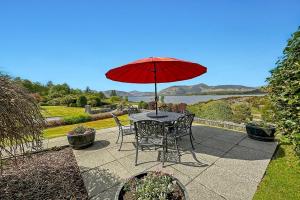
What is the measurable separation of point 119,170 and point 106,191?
2.19 feet

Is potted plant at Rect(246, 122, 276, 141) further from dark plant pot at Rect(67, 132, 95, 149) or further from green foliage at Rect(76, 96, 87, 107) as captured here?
green foliage at Rect(76, 96, 87, 107)

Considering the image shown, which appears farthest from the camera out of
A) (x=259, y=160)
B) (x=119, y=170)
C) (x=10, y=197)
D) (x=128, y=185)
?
(x=259, y=160)

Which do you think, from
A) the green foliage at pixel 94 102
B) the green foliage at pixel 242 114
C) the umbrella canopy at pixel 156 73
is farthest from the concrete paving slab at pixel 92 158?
the green foliage at pixel 94 102

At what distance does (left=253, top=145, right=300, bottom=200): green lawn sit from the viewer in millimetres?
2396

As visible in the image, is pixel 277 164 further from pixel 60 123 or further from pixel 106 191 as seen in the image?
pixel 60 123

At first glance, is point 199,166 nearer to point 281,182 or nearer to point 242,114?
point 281,182

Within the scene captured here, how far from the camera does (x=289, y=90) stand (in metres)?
2.02

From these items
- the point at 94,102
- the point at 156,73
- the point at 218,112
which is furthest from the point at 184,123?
the point at 94,102

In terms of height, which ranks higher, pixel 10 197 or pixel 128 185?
pixel 128 185

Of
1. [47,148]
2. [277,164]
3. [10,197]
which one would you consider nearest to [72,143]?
[47,148]

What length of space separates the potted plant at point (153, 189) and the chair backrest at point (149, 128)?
5.20 ft

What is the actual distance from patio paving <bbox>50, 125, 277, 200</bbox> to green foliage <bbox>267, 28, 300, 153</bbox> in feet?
4.26

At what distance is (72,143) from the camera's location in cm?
454

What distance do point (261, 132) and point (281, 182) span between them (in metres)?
2.54
